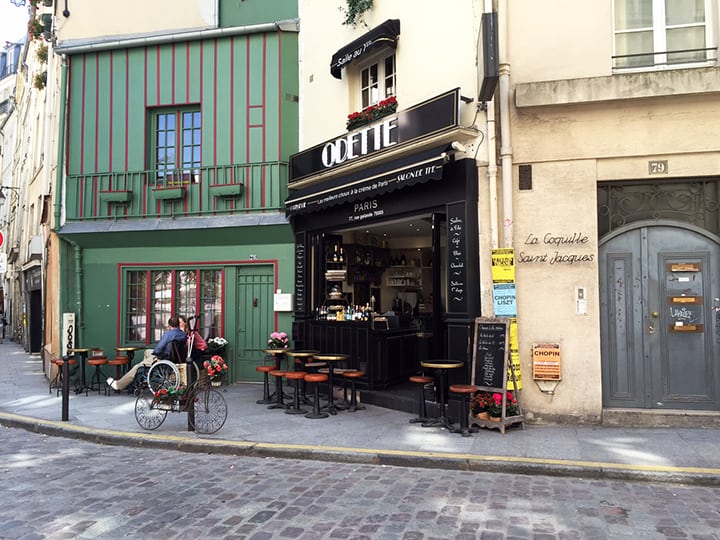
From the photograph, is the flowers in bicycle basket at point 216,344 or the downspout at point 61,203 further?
the downspout at point 61,203

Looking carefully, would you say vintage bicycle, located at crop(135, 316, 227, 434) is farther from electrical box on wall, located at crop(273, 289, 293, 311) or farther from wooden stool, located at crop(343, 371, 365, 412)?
electrical box on wall, located at crop(273, 289, 293, 311)

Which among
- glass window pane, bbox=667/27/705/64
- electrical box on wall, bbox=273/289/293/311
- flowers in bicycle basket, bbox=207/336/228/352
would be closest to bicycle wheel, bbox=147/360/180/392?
flowers in bicycle basket, bbox=207/336/228/352

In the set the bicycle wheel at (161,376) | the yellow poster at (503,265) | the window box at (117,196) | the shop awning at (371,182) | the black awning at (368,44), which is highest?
the black awning at (368,44)

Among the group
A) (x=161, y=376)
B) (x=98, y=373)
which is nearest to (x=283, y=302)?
(x=161, y=376)

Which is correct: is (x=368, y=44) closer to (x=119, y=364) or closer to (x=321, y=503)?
(x=321, y=503)

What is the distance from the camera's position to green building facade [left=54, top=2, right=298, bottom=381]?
11.9 metres

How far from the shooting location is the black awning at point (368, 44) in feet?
30.8

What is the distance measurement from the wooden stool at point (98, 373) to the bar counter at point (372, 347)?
427 centimetres

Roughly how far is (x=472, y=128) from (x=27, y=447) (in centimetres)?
745

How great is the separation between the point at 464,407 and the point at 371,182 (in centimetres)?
397

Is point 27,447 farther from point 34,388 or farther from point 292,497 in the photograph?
point 34,388

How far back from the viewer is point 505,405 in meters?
7.44

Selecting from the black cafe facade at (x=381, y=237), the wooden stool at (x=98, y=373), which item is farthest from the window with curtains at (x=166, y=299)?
the black cafe facade at (x=381, y=237)

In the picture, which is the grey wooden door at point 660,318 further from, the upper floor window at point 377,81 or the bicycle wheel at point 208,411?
the bicycle wheel at point 208,411
